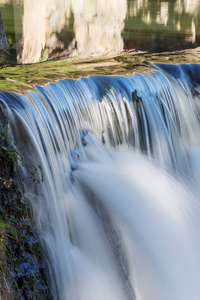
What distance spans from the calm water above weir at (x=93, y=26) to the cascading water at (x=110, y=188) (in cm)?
268

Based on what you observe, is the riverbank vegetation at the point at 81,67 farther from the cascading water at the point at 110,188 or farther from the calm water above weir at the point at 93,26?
the calm water above weir at the point at 93,26

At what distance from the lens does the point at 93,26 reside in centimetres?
1066

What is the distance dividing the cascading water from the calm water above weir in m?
2.68

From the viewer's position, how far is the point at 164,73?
7156 millimetres

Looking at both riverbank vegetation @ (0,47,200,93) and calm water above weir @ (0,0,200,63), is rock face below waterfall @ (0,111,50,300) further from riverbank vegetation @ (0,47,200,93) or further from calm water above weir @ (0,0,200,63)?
calm water above weir @ (0,0,200,63)

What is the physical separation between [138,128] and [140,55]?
2846 millimetres

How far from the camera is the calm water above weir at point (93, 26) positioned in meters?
9.16

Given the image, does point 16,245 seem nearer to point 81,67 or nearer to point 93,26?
point 81,67

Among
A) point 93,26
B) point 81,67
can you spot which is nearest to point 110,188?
point 81,67

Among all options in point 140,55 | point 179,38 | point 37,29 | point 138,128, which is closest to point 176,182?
point 138,128

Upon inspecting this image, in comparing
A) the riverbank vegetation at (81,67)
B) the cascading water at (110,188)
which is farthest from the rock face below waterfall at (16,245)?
the riverbank vegetation at (81,67)

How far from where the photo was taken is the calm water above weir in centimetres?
916

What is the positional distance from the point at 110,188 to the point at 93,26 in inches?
263

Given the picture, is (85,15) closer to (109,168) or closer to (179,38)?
(179,38)
